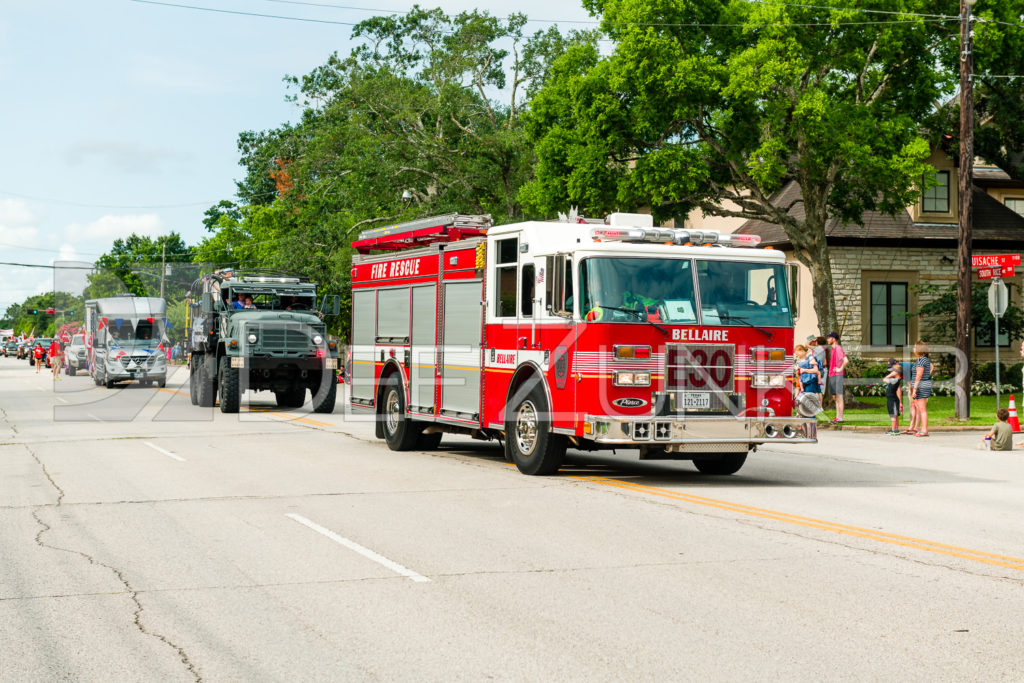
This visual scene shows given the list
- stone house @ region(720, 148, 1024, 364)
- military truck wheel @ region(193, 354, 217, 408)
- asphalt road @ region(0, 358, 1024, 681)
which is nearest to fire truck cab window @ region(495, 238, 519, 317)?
asphalt road @ region(0, 358, 1024, 681)

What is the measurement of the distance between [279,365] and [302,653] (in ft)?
69.2

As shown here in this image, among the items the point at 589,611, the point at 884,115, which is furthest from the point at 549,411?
the point at 884,115

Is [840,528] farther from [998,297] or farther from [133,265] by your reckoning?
[133,265]

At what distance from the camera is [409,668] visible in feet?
19.0

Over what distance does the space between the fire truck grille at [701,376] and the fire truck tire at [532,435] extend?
61.2 inches

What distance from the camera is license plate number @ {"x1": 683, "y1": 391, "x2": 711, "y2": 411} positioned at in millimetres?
13008

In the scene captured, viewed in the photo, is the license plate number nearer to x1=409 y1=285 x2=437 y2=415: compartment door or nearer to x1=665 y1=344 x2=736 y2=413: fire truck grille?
x1=665 y1=344 x2=736 y2=413: fire truck grille

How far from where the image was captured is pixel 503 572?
816 cm

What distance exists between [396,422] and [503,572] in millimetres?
9579

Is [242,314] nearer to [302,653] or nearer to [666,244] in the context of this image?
[666,244]

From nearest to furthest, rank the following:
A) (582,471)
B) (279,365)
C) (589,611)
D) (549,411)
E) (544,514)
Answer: (589,611) → (544,514) → (549,411) → (582,471) → (279,365)

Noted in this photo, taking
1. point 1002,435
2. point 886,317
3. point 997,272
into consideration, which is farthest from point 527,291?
point 886,317

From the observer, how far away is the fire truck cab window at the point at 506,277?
14508 mm

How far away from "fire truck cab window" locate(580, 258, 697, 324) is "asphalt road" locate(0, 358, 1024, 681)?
1.92 metres
